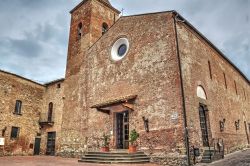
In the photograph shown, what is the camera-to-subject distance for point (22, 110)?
2139 cm

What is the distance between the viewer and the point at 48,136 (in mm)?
21500

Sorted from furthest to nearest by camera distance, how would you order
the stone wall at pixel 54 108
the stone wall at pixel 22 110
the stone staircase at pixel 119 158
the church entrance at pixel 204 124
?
the stone wall at pixel 54 108, the stone wall at pixel 22 110, the church entrance at pixel 204 124, the stone staircase at pixel 119 158

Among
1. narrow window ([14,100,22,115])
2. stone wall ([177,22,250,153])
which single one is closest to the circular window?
stone wall ([177,22,250,153])

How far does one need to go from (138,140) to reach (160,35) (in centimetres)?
622

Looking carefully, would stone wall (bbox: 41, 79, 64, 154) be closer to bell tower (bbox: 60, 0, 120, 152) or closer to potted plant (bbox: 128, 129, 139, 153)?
bell tower (bbox: 60, 0, 120, 152)

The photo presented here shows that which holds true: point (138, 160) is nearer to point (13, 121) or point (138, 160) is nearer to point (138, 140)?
point (138, 140)

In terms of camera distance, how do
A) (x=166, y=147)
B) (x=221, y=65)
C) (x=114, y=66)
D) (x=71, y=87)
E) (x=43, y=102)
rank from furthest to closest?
1. (x=43, y=102)
2. (x=71, y=87)
3. (x=221, y=65)
4. (x=114, y=66)
5. (x=166, y=147)

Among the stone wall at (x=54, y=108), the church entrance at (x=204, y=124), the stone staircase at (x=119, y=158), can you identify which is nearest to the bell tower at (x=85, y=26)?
the stone wall at (x=54, y=108)

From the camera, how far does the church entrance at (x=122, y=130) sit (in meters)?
14.1

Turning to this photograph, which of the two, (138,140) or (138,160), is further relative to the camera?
(138,140)

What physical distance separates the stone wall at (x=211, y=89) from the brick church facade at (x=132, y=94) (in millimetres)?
71

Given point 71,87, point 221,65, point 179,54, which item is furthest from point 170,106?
point 71,87

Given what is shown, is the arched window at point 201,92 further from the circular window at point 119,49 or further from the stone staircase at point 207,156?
the circular window at point 119,49

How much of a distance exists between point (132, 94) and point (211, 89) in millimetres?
5191
